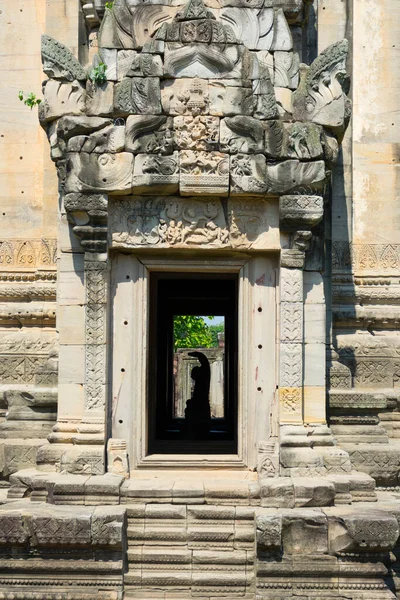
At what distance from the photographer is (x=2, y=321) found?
41.3ft

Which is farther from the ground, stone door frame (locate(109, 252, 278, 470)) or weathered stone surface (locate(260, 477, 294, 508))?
stone door frame (locate(109, 252, 278, 470))

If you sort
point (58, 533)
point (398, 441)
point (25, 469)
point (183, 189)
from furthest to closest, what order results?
1. point (398, 441)
2. point (25, 469)
3. point (183, 189)
4. point (58, 533)

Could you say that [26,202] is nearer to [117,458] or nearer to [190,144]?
[190,144]

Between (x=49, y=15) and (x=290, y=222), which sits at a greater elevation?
(x=49, y=15)

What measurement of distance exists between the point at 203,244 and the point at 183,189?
66cm

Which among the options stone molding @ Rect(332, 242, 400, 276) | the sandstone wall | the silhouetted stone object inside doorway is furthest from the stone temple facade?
the silhouetted stone object inside doorway

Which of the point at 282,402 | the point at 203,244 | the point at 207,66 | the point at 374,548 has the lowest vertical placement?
the point at 374,548

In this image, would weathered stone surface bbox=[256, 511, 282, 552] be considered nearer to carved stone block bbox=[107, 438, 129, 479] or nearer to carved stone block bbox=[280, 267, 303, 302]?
carved stone block bbox=[107, 438, 129, 479]

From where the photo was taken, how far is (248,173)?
9.66 m

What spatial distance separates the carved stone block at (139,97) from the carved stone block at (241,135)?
2.40 ft

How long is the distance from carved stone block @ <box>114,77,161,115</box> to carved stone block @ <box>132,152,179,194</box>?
18.7 inches

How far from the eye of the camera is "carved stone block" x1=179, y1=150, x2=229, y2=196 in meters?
9.64

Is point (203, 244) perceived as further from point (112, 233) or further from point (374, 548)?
point (374, 548)

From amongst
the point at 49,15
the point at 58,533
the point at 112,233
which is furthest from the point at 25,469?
the point at 49,15
